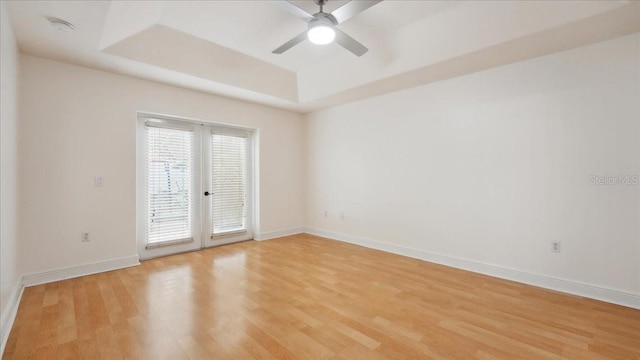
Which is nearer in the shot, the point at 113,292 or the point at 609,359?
the point at 609,359

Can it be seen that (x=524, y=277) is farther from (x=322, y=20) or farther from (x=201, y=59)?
(x=201, y=59)

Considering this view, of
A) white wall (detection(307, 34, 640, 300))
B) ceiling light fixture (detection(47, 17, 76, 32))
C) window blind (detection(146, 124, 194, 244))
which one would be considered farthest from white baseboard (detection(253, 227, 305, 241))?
ceiling light fixture (detection(47, 17, 76, 32))

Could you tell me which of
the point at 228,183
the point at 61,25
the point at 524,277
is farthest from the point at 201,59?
the point at 524,277

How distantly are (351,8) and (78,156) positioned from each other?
11.7ft

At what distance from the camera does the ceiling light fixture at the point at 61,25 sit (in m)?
2.47

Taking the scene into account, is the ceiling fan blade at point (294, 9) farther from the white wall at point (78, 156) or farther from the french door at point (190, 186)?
the french door at point (190, 186)

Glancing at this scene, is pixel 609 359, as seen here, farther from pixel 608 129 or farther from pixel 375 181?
pixel 375 181

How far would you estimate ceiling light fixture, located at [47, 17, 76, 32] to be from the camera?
2474 millimetres

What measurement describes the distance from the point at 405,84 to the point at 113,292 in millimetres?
4404

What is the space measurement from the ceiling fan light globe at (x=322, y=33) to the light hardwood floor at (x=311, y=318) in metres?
2.49

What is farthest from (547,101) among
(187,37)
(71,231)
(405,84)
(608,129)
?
(71,231)

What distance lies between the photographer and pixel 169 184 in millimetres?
4246

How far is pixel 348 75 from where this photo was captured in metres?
4.07

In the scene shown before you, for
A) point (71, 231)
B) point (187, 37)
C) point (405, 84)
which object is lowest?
point (71, 231)
